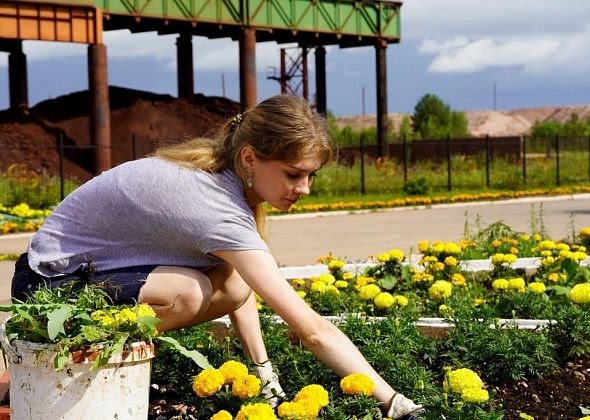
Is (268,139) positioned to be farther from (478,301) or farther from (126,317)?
(478,301)

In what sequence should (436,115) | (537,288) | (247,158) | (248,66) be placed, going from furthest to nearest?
(436,115), (248,66), (537,288), (247,158)

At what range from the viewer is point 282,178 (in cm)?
362

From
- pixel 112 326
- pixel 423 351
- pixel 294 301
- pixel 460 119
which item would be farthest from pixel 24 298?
pixel 460 119

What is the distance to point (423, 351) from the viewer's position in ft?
14.3

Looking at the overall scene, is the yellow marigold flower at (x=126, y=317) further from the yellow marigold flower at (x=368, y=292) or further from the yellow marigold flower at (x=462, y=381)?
the yellow marigold flower at (x=368, y=292)

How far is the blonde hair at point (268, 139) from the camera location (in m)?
3.54

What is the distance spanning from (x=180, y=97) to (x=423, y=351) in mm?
30118

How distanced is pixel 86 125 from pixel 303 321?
92.2 feet

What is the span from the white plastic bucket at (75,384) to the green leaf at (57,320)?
8 cm

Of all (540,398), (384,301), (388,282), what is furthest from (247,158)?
(388,282)

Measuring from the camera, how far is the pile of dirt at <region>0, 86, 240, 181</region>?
2669 centimetres

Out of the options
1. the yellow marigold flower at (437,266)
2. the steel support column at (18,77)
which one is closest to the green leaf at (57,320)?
the yellow marigold flower at (437,266)

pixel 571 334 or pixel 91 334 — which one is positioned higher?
pixel 91 334

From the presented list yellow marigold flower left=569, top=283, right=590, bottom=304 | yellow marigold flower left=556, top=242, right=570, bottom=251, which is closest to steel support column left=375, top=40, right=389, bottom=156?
yellow marigold flower left=556, top=242, right=570, bottom=251
